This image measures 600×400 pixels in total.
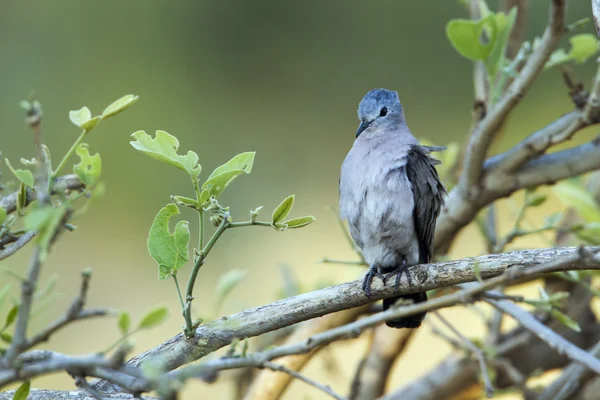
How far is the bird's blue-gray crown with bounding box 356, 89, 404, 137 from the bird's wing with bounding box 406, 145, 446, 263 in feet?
0.43

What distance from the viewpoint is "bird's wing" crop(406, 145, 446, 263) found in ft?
3.83

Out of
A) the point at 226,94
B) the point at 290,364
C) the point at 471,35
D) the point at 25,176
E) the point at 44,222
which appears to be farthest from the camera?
the point at 226,94

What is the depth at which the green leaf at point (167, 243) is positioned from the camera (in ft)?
2.42

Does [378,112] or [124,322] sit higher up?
[378,112]

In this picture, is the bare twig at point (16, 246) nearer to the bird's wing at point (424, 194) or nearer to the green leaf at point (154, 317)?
the green leaf at point (154, 317)

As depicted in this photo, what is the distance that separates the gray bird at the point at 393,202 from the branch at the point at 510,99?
70 millimetres

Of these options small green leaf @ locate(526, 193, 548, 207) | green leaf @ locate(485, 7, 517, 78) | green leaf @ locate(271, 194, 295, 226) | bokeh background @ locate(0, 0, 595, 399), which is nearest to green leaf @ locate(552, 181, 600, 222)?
small green leaf @ locate(526, 193, 548, 207)

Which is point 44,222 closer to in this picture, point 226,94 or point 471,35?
point 471,35

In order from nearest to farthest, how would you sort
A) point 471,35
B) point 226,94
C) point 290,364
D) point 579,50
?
point 471,35
point 579,50
point 290,364
point 226,94

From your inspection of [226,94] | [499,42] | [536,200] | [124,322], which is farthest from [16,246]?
[226,94]

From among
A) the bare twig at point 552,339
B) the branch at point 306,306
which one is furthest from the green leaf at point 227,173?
the bare twig at point 552,339

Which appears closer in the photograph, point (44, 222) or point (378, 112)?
point (44, 222)

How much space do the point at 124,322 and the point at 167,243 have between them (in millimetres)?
223

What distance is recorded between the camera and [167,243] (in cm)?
75
